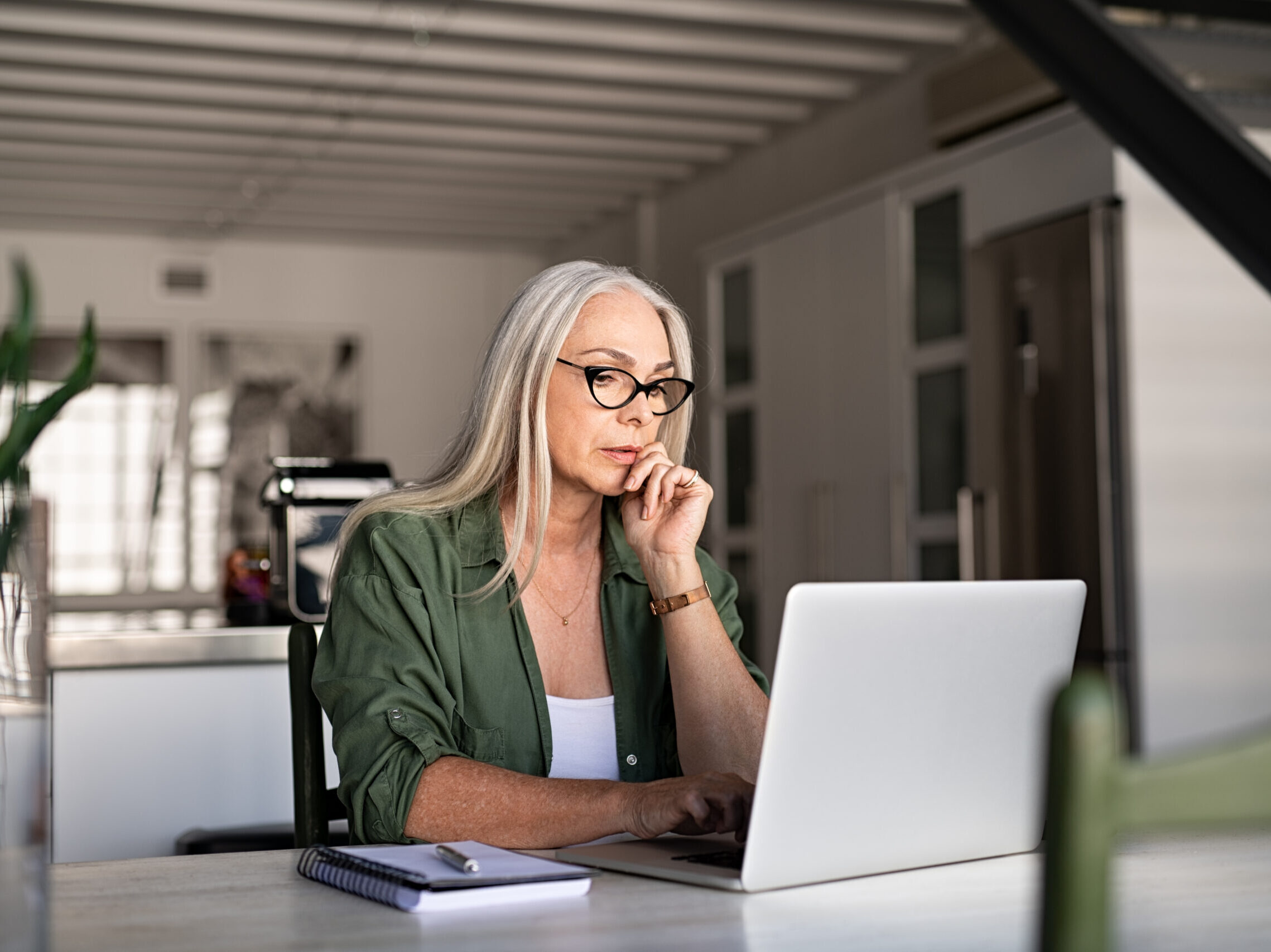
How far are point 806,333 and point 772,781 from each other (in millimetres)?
4585

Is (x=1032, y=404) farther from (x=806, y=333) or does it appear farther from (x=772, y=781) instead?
(x=772, y=781)

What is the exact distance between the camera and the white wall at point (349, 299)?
857 cm

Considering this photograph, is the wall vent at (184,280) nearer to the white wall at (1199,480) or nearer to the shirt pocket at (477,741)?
the white wall at (1199,480)

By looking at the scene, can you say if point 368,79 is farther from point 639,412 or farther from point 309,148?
point 639,412

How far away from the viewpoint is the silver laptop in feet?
3.43

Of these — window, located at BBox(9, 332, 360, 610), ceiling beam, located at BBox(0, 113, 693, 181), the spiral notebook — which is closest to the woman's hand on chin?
the spiral notebook

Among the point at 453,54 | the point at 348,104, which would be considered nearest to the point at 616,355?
the point at 453,54

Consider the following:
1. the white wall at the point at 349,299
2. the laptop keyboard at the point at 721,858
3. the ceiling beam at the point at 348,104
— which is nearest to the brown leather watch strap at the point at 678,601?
the laptop keyboard at the point at 721,858

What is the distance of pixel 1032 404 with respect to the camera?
13.1ft

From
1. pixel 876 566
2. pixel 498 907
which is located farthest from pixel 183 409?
pixel 498 907

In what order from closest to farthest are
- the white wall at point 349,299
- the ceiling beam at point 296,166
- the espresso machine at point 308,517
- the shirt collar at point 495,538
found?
the shirt collar at point 495,538 → the espresso machine at point 308,517 → the ceiling beam at point 296,166 → the white wall at point 349,299

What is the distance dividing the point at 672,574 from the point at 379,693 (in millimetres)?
426

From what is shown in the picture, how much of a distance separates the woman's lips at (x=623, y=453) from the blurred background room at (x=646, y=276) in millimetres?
266

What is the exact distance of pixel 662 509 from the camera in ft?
5.90
